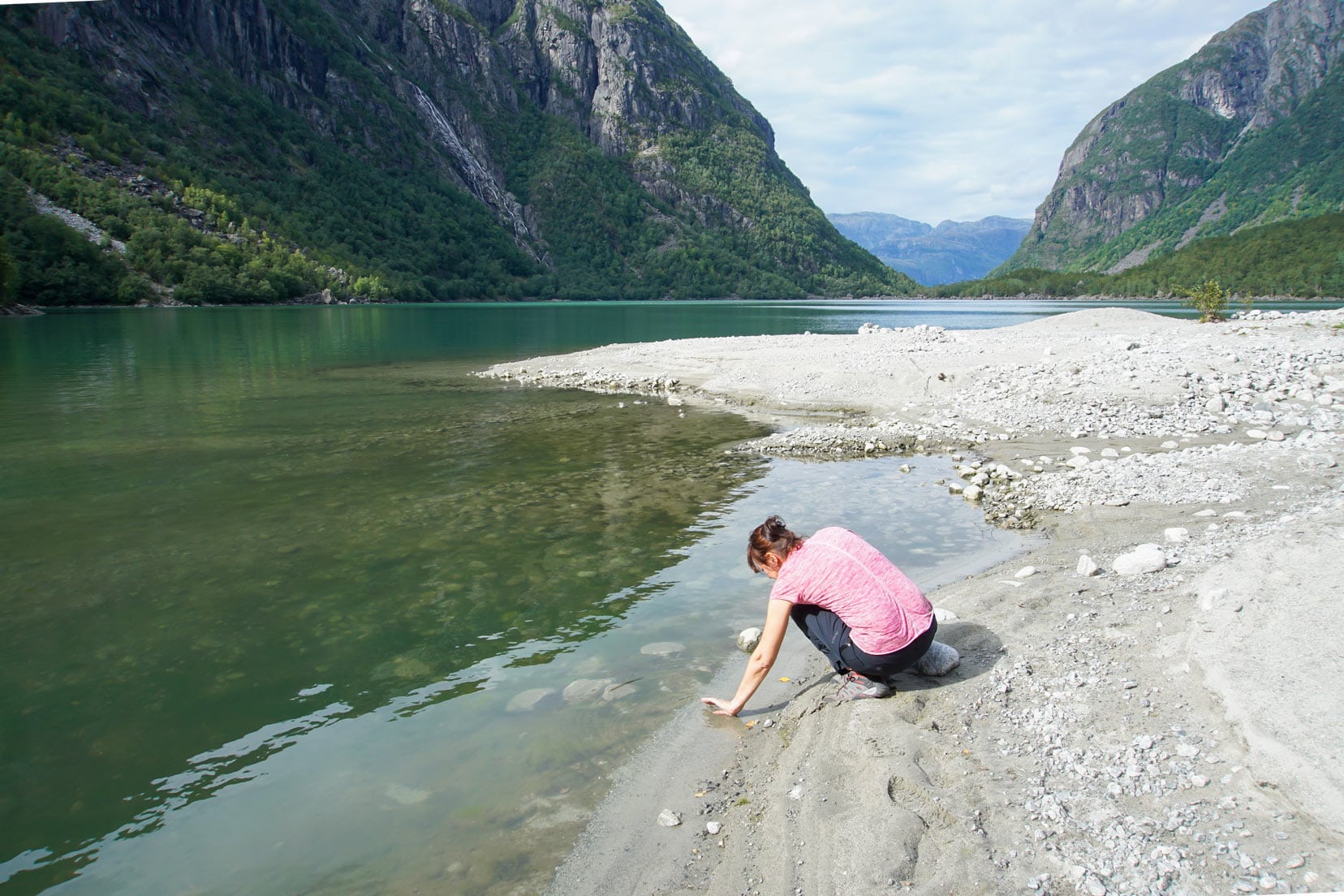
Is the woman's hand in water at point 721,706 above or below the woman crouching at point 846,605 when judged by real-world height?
below

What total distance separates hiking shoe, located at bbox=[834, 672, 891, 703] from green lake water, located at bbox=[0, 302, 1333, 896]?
4.80 ft

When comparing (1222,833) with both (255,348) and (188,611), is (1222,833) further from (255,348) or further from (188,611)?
(255,348)

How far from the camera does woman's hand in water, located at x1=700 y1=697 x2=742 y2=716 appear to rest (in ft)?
21.0

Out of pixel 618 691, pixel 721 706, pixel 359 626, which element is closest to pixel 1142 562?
pixel 721 706

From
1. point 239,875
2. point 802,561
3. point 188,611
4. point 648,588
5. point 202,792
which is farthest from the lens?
point 648,588

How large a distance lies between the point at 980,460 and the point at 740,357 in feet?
62.0

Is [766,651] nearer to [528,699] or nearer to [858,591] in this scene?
[858,591]

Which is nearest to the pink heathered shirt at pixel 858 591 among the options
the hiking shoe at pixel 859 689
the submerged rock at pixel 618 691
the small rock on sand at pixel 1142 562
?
the hiking shoe at pixel 859 689

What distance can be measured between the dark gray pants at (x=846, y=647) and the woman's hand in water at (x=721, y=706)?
98cm

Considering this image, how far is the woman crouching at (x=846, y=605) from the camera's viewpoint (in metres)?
6.03

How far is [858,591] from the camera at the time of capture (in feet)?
19.8

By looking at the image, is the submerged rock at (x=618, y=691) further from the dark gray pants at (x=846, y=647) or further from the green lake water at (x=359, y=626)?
the dark gray pants at (x=846, y=647)

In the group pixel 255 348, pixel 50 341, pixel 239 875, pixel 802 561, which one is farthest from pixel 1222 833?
pixel 50 341

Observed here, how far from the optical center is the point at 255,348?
46.8 meters
